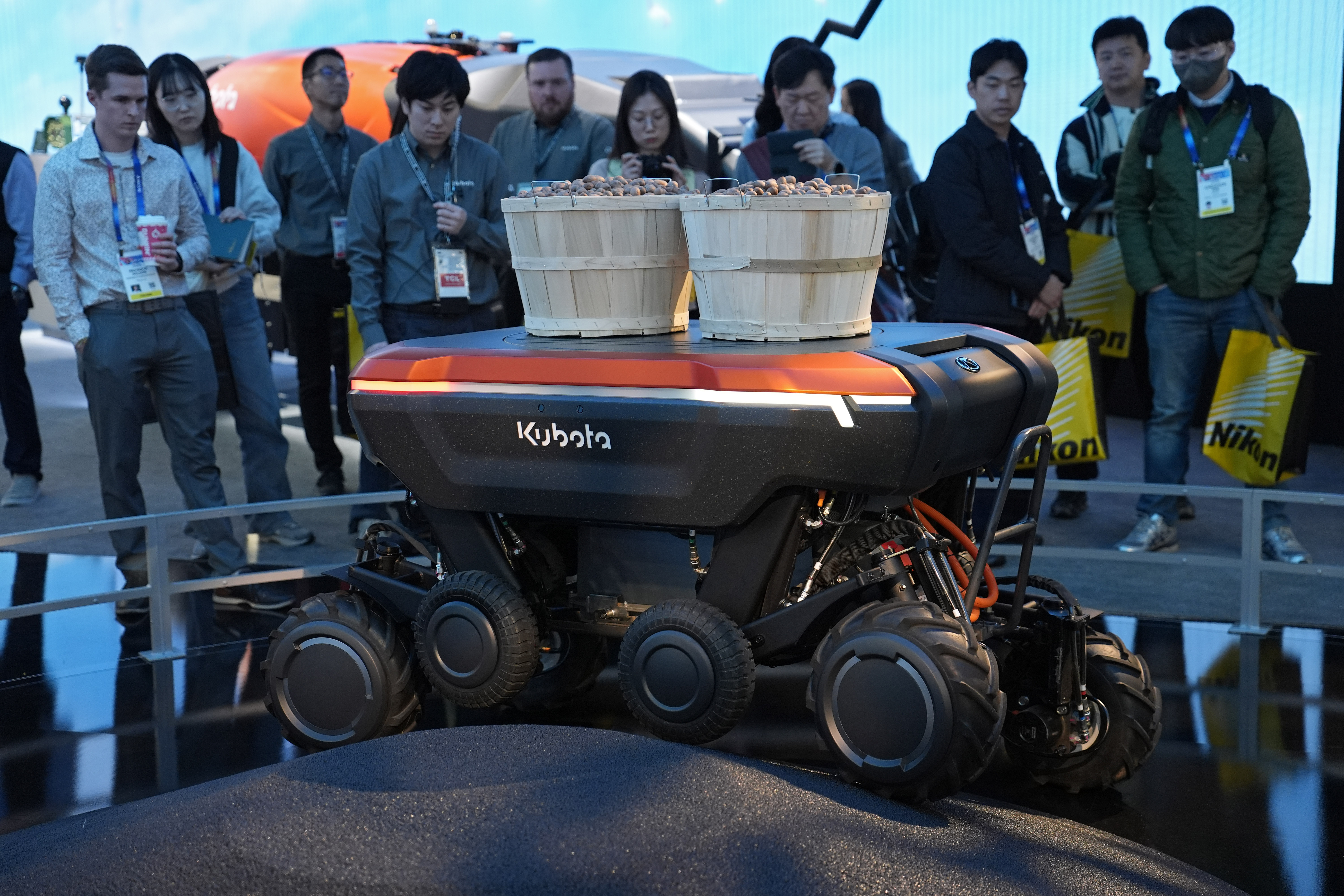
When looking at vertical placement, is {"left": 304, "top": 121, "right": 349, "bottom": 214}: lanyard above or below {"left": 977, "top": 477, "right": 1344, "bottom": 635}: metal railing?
above

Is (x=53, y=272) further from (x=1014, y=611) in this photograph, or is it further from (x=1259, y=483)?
(x=1259, y=483)

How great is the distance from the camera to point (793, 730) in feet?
9.61

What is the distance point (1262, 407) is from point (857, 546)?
2.23 meters

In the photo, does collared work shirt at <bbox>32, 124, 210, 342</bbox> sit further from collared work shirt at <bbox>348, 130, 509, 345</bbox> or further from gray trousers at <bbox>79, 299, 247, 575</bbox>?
collared work shirt at <bbox>348, 130, 509, 345</bbox>

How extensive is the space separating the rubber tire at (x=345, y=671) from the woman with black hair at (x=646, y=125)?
203 cm

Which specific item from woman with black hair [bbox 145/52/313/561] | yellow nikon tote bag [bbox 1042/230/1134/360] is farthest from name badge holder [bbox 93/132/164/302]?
yellow nikon tote bag [bbox 1042/230/1134/360]

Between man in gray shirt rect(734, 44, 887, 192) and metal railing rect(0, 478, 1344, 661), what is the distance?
3.84 feet

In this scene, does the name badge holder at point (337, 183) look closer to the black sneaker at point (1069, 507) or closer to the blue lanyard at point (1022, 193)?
the blue lanyard at point (1022, 193)

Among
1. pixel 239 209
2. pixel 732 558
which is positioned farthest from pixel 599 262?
pixel 239 209

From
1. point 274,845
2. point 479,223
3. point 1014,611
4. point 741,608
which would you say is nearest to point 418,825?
point 274,845

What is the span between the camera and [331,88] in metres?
5.08

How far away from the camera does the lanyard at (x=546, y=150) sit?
4.85m

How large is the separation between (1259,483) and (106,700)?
3367mm

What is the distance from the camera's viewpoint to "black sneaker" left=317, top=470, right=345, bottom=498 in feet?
17.5
